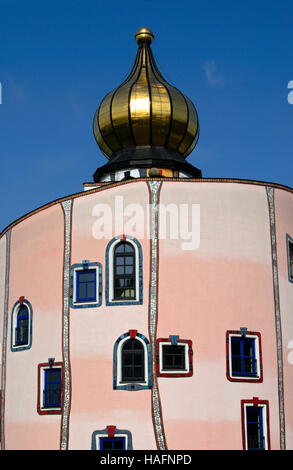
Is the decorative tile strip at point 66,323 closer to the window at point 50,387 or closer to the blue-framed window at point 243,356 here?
the window at point 50,387

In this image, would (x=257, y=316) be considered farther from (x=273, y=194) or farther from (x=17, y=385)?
(x=17, y=385)

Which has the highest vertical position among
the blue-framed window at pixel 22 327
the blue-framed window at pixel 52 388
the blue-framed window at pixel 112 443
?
the blue-framed window at pixel 22 327

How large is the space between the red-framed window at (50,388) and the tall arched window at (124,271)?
78.5 inches

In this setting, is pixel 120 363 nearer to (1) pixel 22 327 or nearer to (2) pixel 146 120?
(1) pixel 22 327

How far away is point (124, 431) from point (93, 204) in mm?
4863

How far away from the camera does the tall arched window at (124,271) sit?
1647cm

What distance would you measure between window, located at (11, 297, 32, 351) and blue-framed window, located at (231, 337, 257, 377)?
4545 millimetres

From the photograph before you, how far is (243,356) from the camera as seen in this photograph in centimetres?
1627

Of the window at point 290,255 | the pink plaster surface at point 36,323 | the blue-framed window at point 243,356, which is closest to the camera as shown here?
the blue-framed window at point 243,356

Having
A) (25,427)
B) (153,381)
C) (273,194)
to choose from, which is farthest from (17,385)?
(273,194)

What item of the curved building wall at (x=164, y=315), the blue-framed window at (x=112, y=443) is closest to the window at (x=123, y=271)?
the curved building wall at (x=164, y=315)

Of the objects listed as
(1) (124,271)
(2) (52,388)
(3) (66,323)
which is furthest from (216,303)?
(2) (52,388)

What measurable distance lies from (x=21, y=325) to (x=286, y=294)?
19.6 ft

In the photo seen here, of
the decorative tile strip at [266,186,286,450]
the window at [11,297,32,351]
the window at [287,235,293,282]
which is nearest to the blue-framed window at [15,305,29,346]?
the window at [11,297,32,351]
